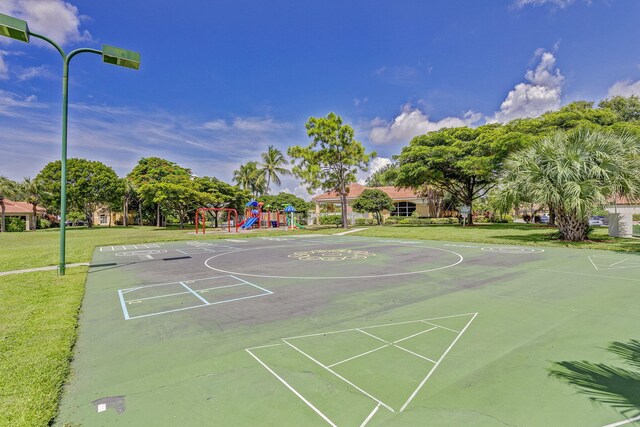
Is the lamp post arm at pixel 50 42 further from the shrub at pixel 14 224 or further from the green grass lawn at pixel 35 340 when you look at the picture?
the shrub at pixel 14 224

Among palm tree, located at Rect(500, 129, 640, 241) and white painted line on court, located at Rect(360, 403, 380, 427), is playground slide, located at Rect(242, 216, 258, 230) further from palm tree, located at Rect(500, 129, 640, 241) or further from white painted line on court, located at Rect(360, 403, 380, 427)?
white painted line on court, located at Rect(360, 403, 380, 427)

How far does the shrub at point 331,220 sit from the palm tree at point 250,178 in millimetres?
14865

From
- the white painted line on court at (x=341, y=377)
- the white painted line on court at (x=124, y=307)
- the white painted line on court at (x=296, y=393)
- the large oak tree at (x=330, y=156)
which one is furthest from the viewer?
the large oak tree at (x=330, y=156)

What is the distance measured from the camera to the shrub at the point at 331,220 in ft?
144

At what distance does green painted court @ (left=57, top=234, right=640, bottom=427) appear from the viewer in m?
3.14

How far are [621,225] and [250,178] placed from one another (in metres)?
47.5

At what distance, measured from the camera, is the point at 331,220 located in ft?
147

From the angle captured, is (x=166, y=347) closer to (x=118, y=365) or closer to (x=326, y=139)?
(x=118, y=365)

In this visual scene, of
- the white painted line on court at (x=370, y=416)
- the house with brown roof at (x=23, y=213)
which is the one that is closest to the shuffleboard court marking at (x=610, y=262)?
the white painted line on court at (x=370, y=416)

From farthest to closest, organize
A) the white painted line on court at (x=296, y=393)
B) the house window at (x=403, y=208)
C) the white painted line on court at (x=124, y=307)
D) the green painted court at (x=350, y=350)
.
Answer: the house window at (x=403, y=208) < the white painted line on court at (x=124, y=307) < the green painted court at (x=350, y=350) < the white painted line on court at (x=296, y=393)

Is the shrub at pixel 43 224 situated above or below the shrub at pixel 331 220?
below

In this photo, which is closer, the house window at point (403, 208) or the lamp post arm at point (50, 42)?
the lamp post arm at point (50, 42)

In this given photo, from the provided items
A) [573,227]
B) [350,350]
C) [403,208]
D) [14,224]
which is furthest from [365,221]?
[14,224]

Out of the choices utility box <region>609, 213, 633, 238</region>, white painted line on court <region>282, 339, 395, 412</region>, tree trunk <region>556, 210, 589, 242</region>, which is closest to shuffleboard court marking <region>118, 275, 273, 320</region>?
white painted line on court <region>282, 339, 395, 412</region>
